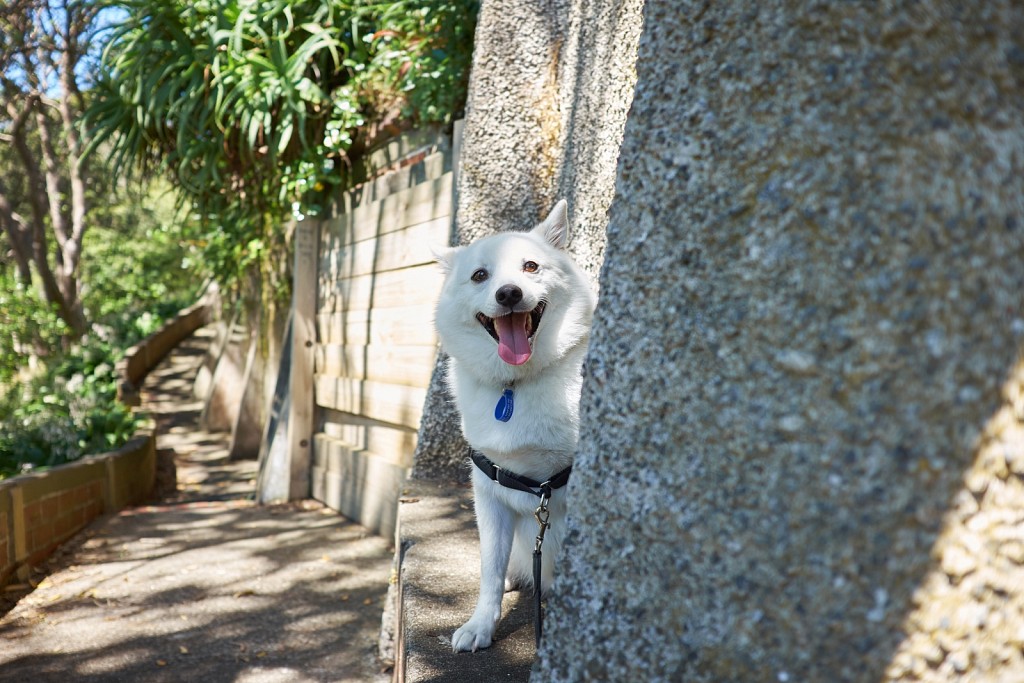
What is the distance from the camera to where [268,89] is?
5488mm

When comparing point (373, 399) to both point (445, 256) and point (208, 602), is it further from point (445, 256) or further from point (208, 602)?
point (445, 256)

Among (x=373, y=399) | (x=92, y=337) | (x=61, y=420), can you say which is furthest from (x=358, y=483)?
(x=92, y=337)

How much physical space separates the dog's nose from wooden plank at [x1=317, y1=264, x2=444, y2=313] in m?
1.35

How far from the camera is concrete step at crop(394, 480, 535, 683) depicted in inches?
73.6

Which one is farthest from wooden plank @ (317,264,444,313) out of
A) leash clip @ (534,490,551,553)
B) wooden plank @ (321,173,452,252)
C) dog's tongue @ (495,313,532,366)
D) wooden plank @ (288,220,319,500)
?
leash clip @ (534,490,551,553)

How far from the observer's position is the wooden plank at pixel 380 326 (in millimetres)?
4344

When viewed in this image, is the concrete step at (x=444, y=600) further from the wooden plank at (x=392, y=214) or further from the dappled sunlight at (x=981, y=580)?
the wooden plank at (x=392, y=214)

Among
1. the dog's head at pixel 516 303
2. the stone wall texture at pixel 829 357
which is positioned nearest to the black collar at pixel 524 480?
the dog's head at pixel 516 303

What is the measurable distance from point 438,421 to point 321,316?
303 centimetres

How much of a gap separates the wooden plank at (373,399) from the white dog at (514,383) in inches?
70.2

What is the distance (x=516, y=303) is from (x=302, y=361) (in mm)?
4336

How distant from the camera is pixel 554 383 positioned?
2.21m

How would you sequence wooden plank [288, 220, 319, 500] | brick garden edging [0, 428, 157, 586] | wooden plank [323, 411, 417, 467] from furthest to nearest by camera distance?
wooden plank [288, 220, 319, 500] < wooden plank [323, 411, 417, 467] < brick garden edging [0, 428, 157, 586]

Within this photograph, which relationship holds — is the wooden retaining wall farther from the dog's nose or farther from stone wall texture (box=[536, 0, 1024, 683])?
stone wall texture (box=[536, 0, 1024, 683])
